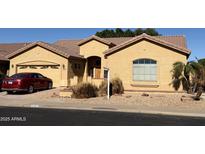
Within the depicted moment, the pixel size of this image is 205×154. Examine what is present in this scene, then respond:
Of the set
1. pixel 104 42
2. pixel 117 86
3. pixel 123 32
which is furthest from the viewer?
pixel 123 32

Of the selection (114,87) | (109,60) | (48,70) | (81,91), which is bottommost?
(81,91)

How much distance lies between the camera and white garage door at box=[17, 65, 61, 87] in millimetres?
27500

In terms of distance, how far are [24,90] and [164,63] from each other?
10576mm

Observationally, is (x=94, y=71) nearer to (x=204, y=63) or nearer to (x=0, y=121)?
(x=204, y=63)

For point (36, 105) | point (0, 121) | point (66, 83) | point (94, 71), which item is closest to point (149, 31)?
point (94, 71)

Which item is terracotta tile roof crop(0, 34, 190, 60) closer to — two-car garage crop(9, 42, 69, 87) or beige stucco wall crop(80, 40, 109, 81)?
two-car garage crop(9, 42, 69, 87)

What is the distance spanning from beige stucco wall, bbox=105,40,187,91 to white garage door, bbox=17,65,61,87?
4877 mm

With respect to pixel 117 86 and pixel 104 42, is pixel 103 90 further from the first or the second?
pixel 104 42

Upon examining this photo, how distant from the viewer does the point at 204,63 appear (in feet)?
71.4

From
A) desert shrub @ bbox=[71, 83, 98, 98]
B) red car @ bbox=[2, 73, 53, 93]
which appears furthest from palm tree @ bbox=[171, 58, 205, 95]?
red car @ bbox=[2, 73, 53, 93]

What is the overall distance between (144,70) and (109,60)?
2900mm

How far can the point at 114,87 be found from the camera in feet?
74.7

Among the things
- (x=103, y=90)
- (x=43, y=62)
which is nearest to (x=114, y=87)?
(x=103, y=90)

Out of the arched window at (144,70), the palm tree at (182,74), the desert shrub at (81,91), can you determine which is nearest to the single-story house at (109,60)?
the arched window at (144,70)
